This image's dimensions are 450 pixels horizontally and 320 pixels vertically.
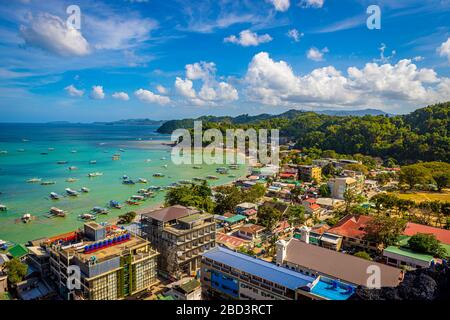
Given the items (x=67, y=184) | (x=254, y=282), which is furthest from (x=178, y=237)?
(x=67, y=184)

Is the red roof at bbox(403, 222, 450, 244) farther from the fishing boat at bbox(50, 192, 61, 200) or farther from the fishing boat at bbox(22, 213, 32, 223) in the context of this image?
the fishing boat at bbox(50, 192, 61, 200)

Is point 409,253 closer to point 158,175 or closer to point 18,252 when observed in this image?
point 18,252

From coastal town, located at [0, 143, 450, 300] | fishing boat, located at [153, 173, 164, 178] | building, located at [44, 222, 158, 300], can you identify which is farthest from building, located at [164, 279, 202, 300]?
fishing boat, located at [153, 173, 164, 178]

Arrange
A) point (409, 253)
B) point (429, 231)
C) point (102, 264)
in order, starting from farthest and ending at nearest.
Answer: point (429, 231)
point (409, 253)
point (102, 264)

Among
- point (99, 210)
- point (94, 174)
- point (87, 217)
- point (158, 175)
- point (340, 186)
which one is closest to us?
point (87, 217)

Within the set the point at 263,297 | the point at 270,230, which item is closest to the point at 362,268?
the point at 263,297

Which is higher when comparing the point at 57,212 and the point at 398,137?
the point at 398,137
